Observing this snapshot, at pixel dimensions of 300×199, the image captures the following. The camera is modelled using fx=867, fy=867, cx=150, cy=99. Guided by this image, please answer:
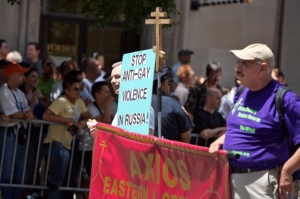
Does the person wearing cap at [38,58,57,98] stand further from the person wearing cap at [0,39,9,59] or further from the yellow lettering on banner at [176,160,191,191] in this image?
the yellow lettering on banner at [176,160,191,191]

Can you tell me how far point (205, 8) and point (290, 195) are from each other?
10.0m

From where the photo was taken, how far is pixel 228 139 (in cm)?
680

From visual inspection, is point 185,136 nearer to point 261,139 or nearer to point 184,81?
point 261,139

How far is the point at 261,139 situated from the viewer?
260 inches

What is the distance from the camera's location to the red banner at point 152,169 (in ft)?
22.0

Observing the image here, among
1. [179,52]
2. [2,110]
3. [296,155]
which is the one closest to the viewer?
[296,155]

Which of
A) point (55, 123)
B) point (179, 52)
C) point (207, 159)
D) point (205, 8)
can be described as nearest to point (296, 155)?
point (207, 159)

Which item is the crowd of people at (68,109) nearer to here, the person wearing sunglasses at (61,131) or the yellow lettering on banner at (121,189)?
the person wearing sunglasses at (61,131)

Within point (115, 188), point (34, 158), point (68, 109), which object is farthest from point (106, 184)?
point (34, 158)

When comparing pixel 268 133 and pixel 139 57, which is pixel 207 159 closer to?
pixel 268 133

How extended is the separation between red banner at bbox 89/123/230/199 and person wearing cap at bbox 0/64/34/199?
119 inches

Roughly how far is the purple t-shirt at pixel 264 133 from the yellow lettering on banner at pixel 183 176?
0.42 m

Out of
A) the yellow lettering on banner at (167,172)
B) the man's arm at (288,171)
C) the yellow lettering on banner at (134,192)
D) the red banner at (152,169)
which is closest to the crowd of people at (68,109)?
the red banner at (152,169)

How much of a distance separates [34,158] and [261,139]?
17.9 feet
